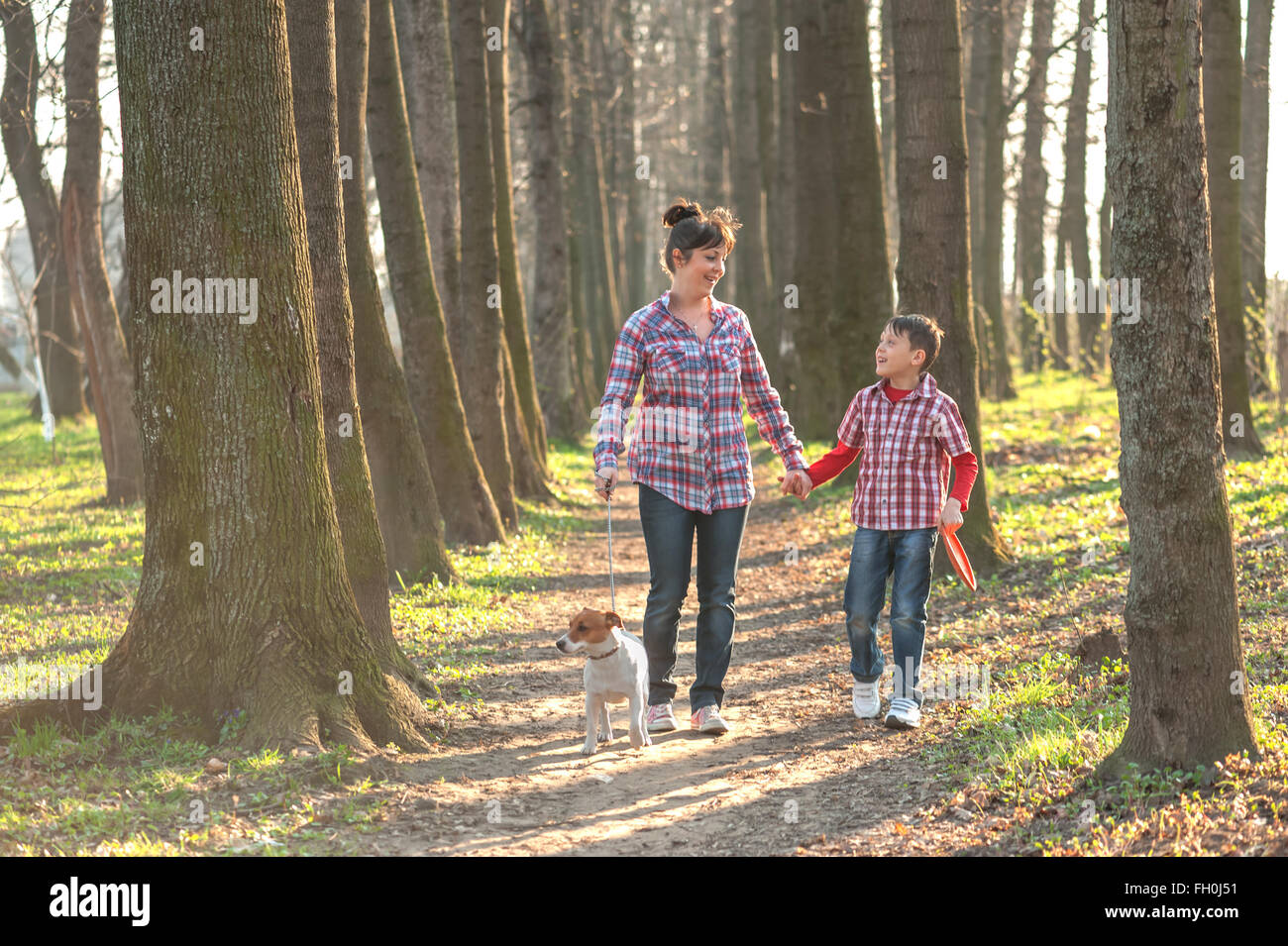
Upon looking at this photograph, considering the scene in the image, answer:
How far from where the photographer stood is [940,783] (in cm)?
537

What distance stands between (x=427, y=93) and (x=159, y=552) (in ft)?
27.3

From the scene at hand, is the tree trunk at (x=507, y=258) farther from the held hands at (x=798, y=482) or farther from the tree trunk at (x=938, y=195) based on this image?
the held hands at (x=798, y=482)

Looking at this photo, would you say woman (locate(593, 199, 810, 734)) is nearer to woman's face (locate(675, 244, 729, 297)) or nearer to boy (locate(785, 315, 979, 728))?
woman's face (locate(675, 244, 729, 297))

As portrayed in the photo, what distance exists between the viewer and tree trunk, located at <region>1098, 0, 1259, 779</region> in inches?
179

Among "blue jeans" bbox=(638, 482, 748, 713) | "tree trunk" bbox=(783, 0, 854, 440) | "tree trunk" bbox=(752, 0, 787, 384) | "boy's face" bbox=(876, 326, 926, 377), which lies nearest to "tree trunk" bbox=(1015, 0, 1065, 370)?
"tree trunk" bbox=(752, 0, 787, 384)

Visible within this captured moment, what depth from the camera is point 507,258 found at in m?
15.8

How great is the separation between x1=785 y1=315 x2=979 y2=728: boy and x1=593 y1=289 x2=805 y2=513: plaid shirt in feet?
1.94

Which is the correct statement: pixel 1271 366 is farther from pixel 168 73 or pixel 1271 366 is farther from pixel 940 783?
pixel 168 73

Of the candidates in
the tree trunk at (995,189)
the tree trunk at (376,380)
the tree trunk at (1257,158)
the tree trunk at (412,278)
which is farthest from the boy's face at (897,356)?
the tree trunk at (995,189)

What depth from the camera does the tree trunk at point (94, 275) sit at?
14648mm

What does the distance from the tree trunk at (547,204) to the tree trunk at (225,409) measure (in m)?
14.3

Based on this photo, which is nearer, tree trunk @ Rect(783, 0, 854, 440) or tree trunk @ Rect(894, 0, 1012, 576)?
tree trunk @ Rect(894, 0, 1012, 576)

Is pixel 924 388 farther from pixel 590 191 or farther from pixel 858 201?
pixel 590 191
